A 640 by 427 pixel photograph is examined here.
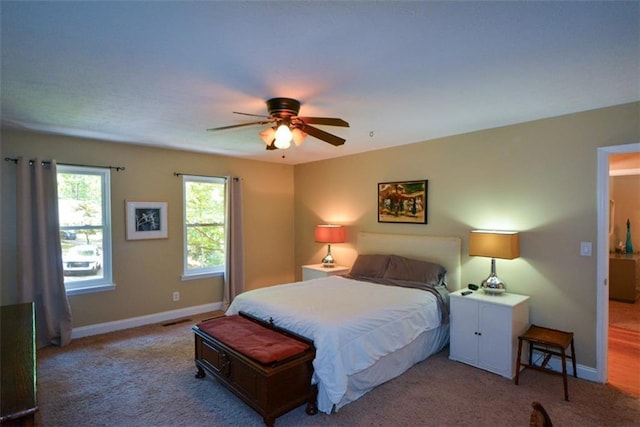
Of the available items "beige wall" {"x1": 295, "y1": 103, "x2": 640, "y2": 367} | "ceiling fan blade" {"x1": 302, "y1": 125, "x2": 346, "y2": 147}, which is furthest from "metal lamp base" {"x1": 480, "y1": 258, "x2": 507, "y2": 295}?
"ceiling fan blade" {"x1": 302, "y1": 125, "x2": 346, "y2": 147}

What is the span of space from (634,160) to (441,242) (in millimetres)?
4002

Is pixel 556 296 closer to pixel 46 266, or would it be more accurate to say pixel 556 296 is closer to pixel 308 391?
pixel 308 391

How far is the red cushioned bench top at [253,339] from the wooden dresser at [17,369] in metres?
1.25

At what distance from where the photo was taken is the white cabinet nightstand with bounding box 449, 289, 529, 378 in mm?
3117

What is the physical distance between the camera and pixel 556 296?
3.31m

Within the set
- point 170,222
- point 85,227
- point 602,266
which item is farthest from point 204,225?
point 602,266

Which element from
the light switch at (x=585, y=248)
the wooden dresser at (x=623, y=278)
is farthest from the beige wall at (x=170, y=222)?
the wooden dresser at (x=623, y=278)

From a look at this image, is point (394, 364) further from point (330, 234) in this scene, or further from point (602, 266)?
point (330, 234)

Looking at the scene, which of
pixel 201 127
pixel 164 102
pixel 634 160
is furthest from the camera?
pixel 634 160

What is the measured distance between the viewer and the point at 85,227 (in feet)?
14.1

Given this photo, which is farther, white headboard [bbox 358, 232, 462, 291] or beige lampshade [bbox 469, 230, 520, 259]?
white headboard [bbox 358, 232, 462, 291]


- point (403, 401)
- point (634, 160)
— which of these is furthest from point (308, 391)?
point (634, 160)

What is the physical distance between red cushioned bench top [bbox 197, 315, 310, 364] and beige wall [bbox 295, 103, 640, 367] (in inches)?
93.0

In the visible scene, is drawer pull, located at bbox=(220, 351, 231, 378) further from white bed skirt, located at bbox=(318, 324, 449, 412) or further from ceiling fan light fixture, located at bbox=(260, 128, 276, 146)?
ceiling fan light fixture, located at bbox=(260, 128, 276, 146)
